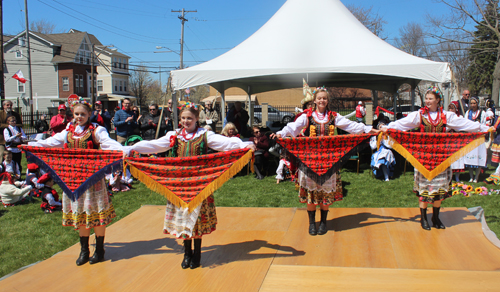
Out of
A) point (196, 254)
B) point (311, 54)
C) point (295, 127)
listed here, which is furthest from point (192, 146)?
point (311, 54)

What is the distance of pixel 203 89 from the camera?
2721 inches

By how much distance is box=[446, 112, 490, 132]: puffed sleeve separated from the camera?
417 cm

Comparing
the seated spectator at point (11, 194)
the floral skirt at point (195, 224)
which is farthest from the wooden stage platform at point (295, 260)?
the seated spectator at point (11, 194)

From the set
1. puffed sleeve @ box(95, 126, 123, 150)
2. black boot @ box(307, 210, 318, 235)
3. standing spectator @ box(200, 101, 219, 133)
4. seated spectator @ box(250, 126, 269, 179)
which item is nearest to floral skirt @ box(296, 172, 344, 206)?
black boot @ box(307, 210, 318, 235)

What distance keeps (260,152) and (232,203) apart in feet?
6.47

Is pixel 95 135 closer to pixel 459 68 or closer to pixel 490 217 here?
pixel 490 217

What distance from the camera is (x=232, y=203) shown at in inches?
245

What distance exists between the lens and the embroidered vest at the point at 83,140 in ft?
12.1

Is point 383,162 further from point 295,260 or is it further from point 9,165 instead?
point 9,165

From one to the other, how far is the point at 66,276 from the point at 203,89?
67127 mm

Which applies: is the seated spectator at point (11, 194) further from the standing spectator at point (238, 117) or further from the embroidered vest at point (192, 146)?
the standing spectator at point (238, 117)

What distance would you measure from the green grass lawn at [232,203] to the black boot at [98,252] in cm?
96

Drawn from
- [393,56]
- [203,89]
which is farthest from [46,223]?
[203,89]

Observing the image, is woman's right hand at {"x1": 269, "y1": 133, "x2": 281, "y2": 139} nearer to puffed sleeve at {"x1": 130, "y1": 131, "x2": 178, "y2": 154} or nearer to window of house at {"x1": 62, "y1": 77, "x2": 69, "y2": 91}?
puffed sleeve at {"x1": 130, "y1": 131, "x2": 178, "y2": 154}
